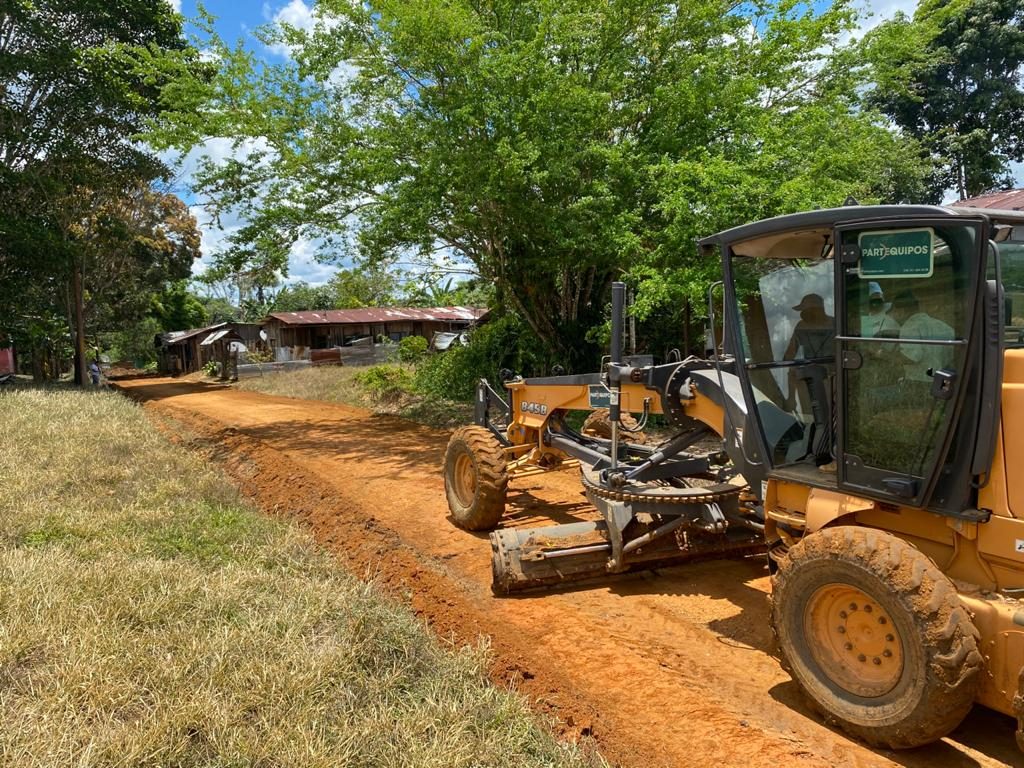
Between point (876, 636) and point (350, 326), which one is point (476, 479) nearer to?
point (876, 636)

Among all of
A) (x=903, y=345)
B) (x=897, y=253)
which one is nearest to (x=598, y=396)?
(x=903, y=345)

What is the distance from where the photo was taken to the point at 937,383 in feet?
10.1

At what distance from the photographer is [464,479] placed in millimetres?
6867

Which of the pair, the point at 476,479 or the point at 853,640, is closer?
the point at 853,640

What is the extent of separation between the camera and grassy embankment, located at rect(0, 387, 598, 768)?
2.87 meters

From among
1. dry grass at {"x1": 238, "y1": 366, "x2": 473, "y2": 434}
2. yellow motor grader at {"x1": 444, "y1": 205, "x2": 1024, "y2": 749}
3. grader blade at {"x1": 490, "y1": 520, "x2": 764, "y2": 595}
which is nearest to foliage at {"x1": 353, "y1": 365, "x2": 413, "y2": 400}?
dry grass at {"x1": 238, "y1": 366, "x2": 473, "y2": 434}

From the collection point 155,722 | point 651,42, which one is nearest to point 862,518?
point 155,722

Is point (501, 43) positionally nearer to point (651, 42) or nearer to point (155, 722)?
point (651, 42)

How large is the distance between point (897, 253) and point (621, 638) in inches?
106

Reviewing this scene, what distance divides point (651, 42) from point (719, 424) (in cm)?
964

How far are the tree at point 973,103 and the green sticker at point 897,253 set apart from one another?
2232cm

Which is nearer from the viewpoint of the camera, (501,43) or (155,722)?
(155,722)

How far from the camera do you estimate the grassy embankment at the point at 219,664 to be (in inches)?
113

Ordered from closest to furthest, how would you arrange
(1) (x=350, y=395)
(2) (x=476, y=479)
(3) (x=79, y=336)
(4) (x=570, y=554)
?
(4) (x=570, y=554) → (2) (x=476, y=479) → (1) (x=350, y=395) → (3) (x=79, y=336)
